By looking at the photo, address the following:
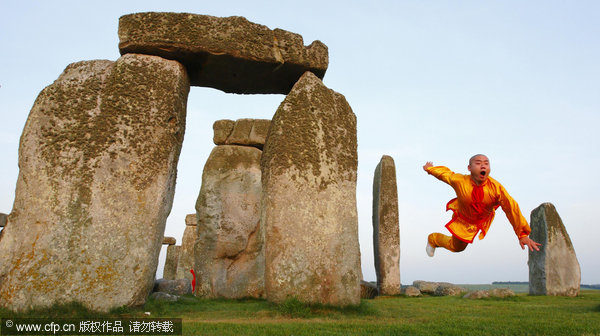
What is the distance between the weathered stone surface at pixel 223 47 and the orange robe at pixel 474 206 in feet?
8.24

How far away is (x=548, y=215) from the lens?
474 inches

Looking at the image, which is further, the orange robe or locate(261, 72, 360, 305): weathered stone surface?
locate(261, 72, 360, 305): weathered stone surface

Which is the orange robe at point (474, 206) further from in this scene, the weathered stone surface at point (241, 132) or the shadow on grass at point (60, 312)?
the weathered stone surface at point (241, 132)

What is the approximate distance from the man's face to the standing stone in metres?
14.0

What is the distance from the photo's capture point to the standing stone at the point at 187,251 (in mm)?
17359

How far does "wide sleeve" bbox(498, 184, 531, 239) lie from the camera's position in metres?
4.73

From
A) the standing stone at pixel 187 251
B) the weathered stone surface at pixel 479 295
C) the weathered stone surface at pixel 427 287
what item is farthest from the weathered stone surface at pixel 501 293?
the standing stone at pixel 187 251

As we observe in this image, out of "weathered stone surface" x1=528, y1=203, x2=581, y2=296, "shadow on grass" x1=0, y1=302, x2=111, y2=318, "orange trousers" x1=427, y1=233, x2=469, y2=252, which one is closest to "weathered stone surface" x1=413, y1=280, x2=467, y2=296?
"weathered stone surface" x1=528, y1=203, x2=581, y2=296

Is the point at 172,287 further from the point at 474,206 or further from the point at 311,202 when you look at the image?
the point at 474,206

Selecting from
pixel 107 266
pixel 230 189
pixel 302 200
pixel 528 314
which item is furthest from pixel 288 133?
pixel 230 189

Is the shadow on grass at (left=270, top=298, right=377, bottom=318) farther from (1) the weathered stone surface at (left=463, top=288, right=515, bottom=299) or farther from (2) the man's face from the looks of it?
(1) the weathered stone surface at (left=463, top=288, right=515, bottom=299)

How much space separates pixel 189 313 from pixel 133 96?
2909mm

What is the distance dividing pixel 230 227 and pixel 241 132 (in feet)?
7.58

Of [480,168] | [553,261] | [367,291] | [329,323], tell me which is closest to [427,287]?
[367,291]
